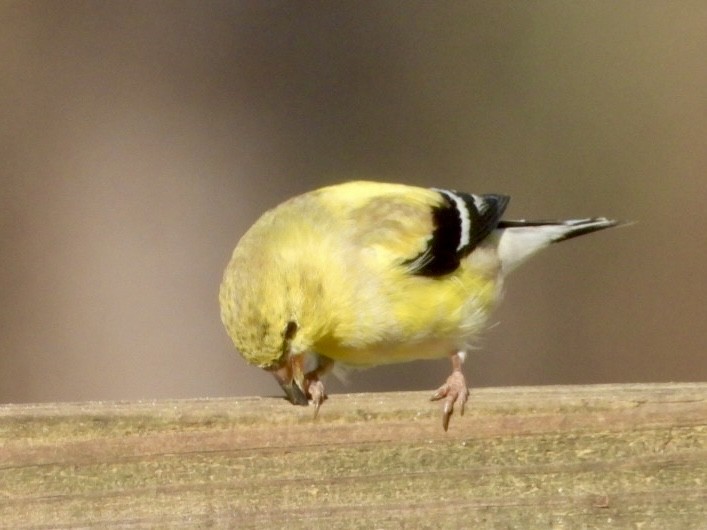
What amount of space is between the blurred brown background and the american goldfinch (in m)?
0.37

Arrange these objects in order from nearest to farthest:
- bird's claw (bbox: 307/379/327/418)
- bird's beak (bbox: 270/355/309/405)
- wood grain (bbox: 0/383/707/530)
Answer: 1. wood grain (bbox: 0/383/707/530)
2. bird's claw (bbox: 307/379/327/418)
3. bird's beak (bbox: 270/355/309/405)

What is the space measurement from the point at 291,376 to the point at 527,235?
175cm

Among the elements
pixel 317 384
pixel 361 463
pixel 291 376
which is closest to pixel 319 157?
A: pixel 291 376

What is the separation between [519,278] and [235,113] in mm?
1293

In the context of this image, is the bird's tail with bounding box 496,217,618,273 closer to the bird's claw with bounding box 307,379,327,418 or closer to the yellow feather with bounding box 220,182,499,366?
the yellow feather with bounding box 220,182,499,366

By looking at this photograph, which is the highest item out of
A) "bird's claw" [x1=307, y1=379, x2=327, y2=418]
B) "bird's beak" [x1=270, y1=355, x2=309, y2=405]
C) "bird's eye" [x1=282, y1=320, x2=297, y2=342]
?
"bird's claw" [x1=307, y1=379, x2=327, y2=418]

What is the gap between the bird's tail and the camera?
4277 millimetres

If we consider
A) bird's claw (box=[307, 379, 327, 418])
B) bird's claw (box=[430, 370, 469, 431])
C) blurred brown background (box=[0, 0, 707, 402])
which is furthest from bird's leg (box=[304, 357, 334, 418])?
blurred brown background (box=[0, 0, 707, 402])

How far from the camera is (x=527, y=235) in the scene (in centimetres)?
443

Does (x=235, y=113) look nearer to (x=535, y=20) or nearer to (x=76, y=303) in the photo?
(x=76, y=303)

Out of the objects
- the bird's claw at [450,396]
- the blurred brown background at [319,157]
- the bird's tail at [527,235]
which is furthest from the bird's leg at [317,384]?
the bird's tail at [527,235]

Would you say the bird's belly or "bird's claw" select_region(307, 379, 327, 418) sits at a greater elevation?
"bird's claw" select_region(307, 379, 327, 418)

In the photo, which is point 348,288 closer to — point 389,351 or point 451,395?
point 389,351

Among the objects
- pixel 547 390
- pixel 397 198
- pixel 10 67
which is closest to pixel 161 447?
pixel 547 390
